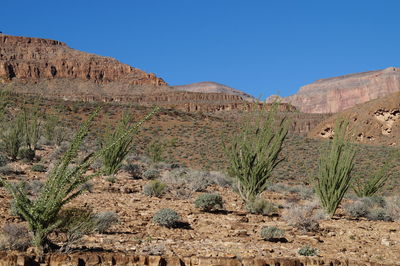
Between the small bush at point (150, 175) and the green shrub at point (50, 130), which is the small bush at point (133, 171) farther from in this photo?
the green shrub at point (50, 130)

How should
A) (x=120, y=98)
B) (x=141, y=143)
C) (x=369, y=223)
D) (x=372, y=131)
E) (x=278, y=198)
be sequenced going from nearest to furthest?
(x=369, y=223)
(x=278, y=198)
(x=141, y=143)
(x=372, y=131)
(x=120, y=98)

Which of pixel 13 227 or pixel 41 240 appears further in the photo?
pixel 13 227

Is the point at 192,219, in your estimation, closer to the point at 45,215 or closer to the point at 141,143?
the point at 45,215

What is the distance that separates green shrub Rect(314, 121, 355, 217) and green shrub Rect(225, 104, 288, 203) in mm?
1499

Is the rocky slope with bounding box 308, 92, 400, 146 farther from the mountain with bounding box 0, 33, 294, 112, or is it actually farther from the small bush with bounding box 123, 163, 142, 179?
the mountain with bounding box 0, 33, 294, 112

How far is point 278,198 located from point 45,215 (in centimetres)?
1137

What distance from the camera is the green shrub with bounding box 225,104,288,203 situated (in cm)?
1215

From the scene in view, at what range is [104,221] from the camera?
320 inches

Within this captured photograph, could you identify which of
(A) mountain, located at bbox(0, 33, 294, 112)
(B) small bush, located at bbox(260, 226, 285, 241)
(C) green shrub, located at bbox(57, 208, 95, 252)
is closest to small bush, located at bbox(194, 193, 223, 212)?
(B) small bush, located at bbox(260, 226, 285, 241)

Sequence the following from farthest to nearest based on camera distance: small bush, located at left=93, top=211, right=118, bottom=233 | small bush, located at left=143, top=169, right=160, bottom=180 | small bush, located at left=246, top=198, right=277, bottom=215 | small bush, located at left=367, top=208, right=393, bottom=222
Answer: small bush, located at left=143, top=169, right=160, bottom=180 → small bush, located at left=367, top=208, right=393, bottom=222 → small bush, located at left=246, top=198, right=277, bottom=215 → small bush, located at left=93, top=211, right=118, bottom=233

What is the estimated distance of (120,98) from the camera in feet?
320

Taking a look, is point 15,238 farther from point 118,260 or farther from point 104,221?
point 104,221

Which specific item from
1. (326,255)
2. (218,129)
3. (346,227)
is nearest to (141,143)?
(218,129)

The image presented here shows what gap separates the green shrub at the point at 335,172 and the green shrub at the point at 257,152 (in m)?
1.50
